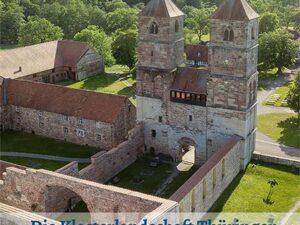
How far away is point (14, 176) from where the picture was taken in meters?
42.1

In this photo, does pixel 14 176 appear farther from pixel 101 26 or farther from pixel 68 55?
pixel 101 26

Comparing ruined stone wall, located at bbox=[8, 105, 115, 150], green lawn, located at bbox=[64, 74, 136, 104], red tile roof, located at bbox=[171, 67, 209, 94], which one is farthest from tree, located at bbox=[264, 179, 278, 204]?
green lawn, located at bbox=[64, 74, 136, 104]

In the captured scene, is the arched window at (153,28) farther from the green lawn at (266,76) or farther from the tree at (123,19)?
the tree at (123,19)

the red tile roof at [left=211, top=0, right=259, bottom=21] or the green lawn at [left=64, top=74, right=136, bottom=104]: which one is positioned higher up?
the red tile roof at [left=211, top=0, right=259, bottom=21]

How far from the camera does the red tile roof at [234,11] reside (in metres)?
47.3

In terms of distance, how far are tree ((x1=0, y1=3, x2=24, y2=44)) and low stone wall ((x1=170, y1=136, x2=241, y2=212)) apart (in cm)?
8899

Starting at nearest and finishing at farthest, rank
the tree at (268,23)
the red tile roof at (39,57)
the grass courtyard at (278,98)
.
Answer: the grass courtyard at (278,98) < the red tile roof at (39,57) < the tree at (268,23)

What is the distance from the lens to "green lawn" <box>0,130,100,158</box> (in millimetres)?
55219

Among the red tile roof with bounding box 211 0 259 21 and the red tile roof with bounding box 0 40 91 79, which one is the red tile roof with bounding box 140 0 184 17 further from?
the red tile roof with bounding box 0 40 91 79

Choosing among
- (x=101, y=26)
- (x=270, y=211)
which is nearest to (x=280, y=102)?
(x=270, y=211)

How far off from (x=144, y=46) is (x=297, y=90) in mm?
23626

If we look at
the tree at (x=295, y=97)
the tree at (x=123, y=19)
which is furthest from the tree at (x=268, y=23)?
the tree at (x=295, y=97)

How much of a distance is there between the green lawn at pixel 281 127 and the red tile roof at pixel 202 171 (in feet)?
41.4

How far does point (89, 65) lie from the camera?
87.6 metres
